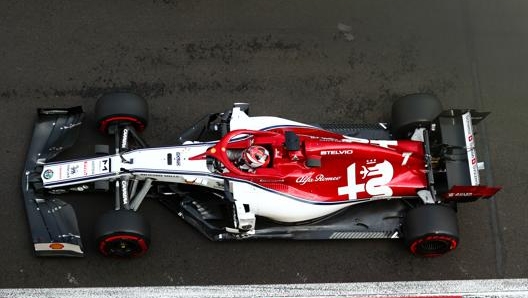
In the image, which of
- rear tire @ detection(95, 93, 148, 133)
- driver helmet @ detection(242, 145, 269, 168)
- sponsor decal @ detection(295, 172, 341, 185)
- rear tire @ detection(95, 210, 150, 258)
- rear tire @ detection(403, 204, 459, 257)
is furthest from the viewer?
rear tire @ detection(95, 93, 148, 133)

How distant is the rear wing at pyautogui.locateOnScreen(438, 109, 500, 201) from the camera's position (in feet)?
23.4

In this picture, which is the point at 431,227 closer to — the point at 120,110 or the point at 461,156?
the point at 461,156

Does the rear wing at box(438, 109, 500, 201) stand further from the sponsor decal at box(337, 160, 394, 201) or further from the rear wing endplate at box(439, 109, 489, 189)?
the sponsor decal at box(337, 160, 394, 201)

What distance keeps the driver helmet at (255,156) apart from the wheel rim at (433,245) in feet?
5.96

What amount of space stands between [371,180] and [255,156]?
4.48ft

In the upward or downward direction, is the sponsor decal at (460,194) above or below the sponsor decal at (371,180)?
below

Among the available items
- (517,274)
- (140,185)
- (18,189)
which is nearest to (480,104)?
(517,274)

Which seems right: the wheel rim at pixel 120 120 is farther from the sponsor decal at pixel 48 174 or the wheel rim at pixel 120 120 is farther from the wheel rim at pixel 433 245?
the wheel rim at pixel 433 245

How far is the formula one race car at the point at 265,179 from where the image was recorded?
7.05 meters

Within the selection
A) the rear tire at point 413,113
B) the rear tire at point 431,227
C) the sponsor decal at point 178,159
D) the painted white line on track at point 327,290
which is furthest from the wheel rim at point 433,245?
the sponsor decal at point 178,159

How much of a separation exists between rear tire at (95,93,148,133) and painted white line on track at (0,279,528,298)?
1783mm

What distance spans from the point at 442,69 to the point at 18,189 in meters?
5.25

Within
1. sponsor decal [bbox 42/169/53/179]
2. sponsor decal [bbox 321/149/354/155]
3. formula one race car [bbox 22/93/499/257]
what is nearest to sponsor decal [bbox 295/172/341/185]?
formula one race car [bbox 22/93/499/257]

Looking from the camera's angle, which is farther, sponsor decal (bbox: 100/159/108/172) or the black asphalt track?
the black asphalt track
